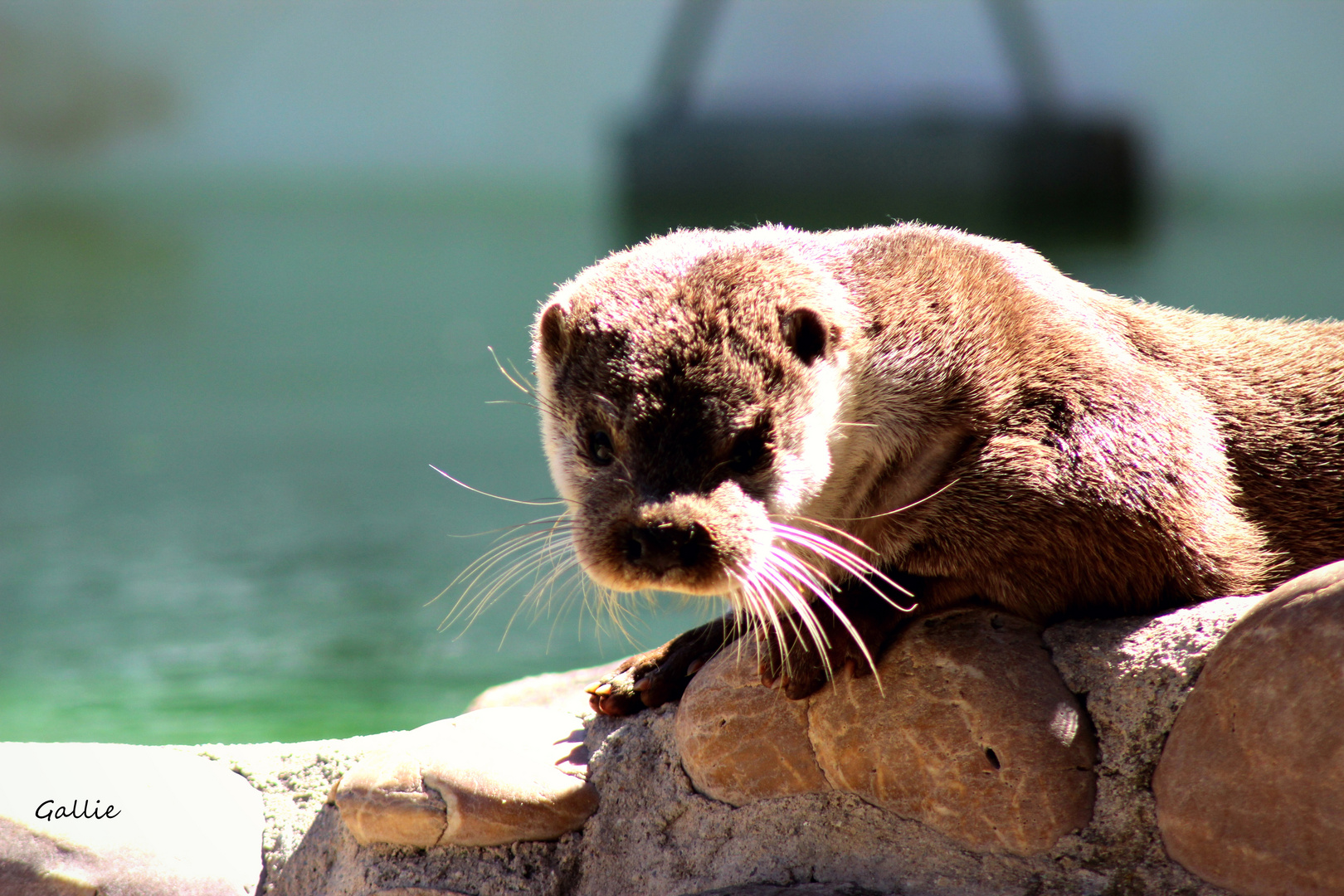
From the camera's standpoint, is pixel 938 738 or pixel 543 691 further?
pixel 543 691

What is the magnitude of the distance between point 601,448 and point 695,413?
0.18 metres

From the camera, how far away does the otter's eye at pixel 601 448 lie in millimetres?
1701

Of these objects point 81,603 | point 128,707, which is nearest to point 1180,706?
point 128,707

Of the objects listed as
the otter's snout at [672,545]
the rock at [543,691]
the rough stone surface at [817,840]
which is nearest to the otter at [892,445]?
the otter's snout at [672,545]

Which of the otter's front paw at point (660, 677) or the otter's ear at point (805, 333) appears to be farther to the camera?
the otter's front paw at point (660, 677)

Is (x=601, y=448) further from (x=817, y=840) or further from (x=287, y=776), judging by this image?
(x=287, y=776)

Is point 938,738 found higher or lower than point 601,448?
lower

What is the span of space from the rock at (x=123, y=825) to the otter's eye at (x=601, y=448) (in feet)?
3.88

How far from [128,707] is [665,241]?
3416 mm

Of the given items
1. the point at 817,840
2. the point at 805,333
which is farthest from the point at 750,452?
the point at 817,840

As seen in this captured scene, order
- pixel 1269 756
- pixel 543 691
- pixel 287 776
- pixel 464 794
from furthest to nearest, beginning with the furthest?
pixel 543 691, pixel 287 776, pixel 464 794, pixel 1269 756

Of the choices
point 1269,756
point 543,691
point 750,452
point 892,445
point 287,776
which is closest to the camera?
point 1269,756

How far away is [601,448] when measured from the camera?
1.72 metres

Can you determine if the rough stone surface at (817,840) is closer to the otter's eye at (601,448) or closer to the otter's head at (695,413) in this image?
the otter's head at (695,413)
